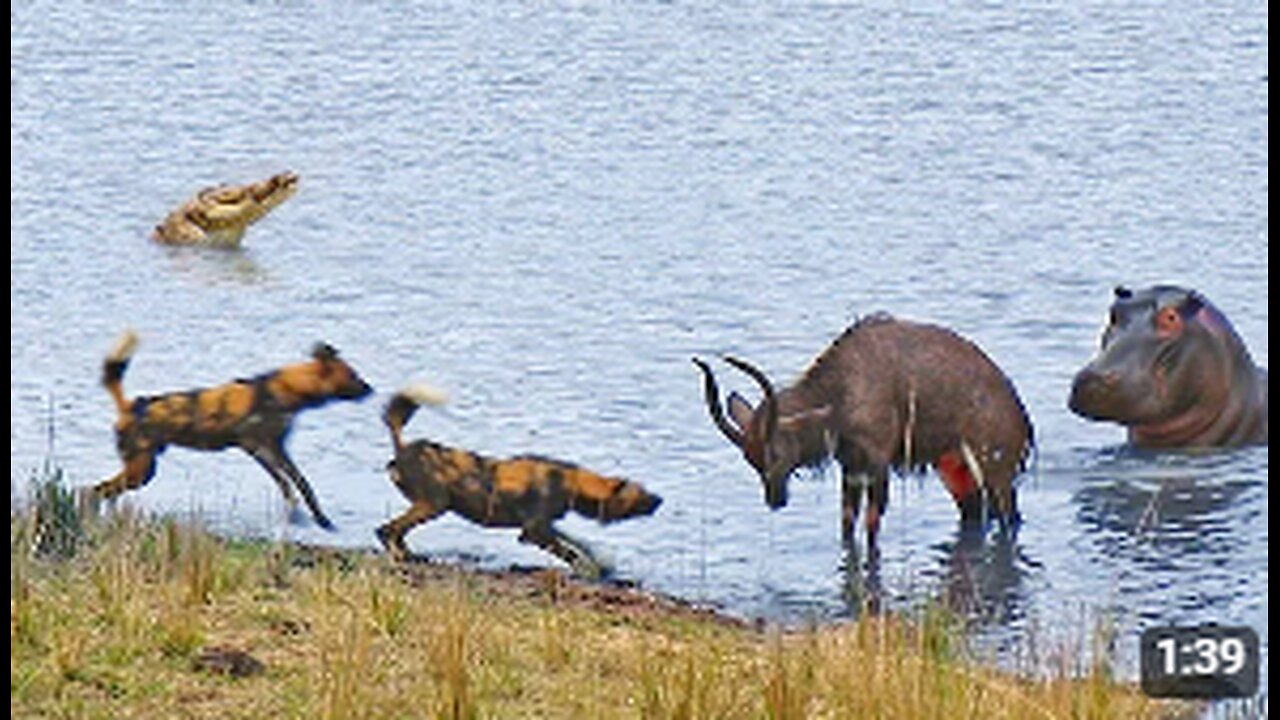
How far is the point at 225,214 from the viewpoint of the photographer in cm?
2377

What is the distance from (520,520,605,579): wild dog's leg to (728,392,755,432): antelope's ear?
39.4 inches

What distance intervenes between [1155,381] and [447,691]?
6.81 m

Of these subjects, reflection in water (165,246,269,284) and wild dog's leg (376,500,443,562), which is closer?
wild dog's leg (376,500,443,562)

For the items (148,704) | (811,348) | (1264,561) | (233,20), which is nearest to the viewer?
(148,704)

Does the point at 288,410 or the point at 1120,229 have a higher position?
the point at 1120,229

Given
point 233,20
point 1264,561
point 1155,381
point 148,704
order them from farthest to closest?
1. point 233,20
2. point 1155,381
3. point 1264,561
4. point 148,704

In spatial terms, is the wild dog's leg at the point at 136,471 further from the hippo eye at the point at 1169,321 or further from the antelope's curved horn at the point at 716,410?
the hippo eye at the point at 1169,321

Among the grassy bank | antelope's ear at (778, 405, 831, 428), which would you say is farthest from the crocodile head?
the grassy bank

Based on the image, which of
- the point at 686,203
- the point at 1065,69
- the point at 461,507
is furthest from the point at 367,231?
the point at 461,507

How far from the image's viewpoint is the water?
15758 mm

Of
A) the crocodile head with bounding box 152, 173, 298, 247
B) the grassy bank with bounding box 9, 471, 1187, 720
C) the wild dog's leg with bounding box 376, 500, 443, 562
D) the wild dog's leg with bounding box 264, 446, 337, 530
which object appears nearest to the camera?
the grassy bank with bounding box 9, 471, 1187, 720

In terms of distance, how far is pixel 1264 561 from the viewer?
1509 cm

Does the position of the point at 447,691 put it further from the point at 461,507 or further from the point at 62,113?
the point at 62,113
